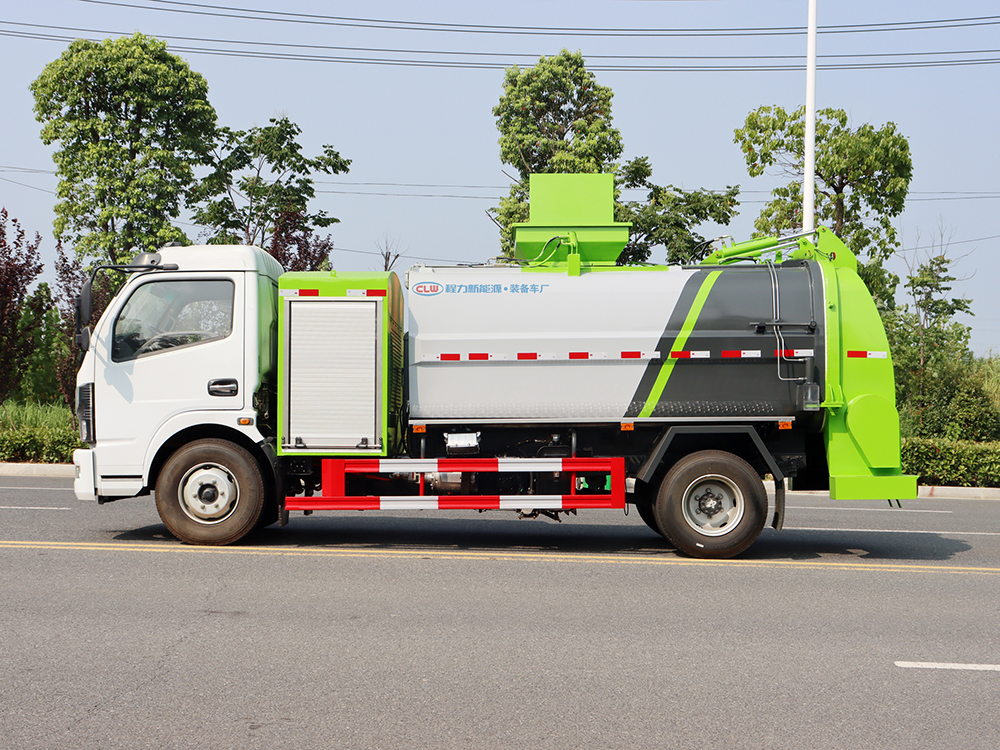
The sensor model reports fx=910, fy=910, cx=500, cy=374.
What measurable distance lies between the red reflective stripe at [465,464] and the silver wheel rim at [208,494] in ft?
6.34

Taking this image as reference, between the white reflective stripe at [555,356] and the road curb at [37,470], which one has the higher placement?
the white reflective stripe at [555,356]

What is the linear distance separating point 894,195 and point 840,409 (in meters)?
13.2

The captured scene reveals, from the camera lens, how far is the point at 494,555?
27.8 feet

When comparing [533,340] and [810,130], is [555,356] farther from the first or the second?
Answer: [810,130]

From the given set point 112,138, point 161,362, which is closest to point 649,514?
point 161,362

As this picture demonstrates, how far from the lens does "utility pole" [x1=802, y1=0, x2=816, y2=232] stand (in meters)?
17.5

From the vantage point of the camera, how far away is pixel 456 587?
7.09 meters

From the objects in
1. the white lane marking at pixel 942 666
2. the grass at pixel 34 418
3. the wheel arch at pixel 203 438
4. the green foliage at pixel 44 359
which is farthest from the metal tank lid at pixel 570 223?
the green foliage at pixel 44 359

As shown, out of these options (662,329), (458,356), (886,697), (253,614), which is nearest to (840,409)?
(662,329)

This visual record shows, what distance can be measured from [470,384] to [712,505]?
255cm

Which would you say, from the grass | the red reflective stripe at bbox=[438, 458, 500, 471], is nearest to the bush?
the red reflective stripe at bbox=[438, 458, 500, 471]

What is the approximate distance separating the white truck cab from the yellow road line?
1.84ft

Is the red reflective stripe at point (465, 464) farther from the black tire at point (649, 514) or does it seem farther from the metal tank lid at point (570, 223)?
the metal tank lid at point (570, 223)

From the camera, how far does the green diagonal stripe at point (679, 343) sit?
8.53 meters
